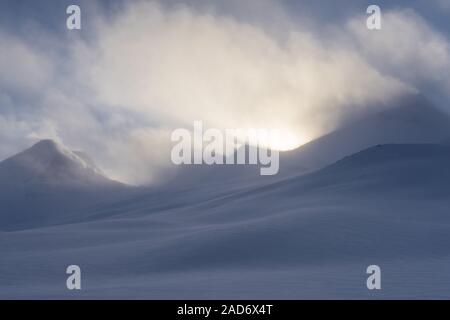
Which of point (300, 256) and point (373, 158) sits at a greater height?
point (373, 158)

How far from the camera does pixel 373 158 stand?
48.3 meters

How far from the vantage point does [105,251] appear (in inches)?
770
